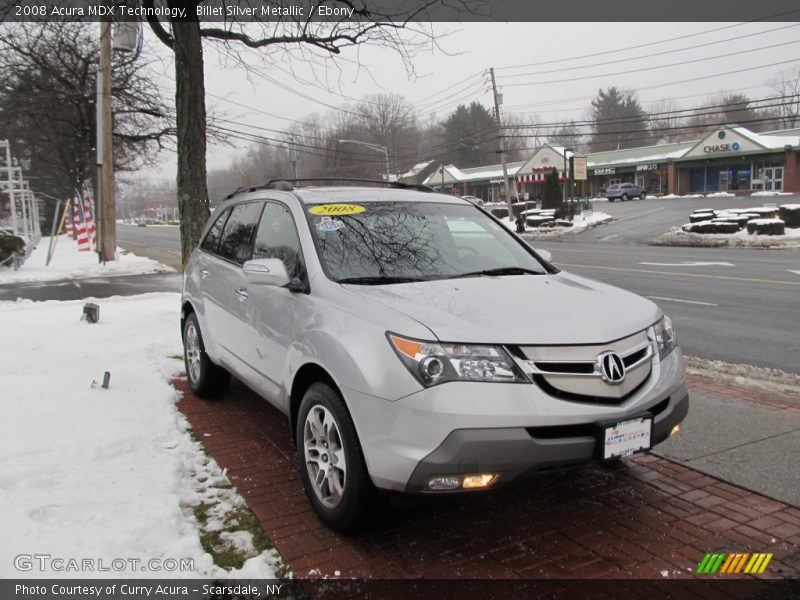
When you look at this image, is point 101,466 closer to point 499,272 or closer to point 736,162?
point 499,272

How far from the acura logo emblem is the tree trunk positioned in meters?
6.86

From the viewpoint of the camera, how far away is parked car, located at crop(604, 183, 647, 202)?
5647cm

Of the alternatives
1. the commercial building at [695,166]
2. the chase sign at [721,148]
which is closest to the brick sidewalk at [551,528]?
the commercial building at [695,166]

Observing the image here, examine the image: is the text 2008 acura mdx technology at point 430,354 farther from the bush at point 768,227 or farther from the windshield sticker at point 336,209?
the bush at point 768,227

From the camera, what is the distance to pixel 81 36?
77.6ft

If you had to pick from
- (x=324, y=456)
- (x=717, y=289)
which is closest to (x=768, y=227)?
(x=717, y=289)

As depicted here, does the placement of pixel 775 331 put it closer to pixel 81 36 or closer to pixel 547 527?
pixel 547 527

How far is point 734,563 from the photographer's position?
2930 mm

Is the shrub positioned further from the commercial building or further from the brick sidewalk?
the brick sidewalk

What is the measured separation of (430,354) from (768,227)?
26.2 m

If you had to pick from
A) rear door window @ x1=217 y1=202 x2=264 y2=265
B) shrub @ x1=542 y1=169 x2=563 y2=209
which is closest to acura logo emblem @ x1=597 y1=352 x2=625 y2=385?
rear door window @ x1=217 y1=202 x2=264 y2=265

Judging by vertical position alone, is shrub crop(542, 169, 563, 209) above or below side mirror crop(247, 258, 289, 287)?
above

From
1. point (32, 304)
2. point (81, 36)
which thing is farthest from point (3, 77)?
point (32, 304)

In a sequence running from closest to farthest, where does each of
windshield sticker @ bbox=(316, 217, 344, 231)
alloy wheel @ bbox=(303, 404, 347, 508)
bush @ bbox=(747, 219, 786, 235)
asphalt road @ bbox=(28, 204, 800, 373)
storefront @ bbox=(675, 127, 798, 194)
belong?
Answer: alloy wheel @ bbox=(303, 404, 347, 508) < windshield sticker @ bbox=(316, 217, 344, 231) < asphalt road @ bbox=(28, 204, 800, 373) < bush @ bbox=(747, 219, 786, 235) < storefront @ bbox=(675, 127, 798, 194)
